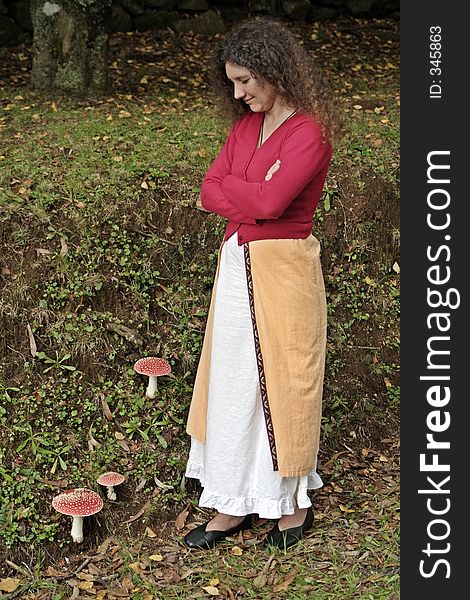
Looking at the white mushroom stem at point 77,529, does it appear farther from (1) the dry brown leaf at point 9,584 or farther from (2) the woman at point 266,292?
(2) the woman at point 266,292

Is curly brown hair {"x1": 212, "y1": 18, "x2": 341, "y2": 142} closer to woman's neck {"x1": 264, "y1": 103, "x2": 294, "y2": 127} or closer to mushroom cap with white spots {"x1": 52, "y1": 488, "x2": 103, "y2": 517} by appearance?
woman's neck {"x1": 264, "y1": 103, "x2": 294, "y2": 127}

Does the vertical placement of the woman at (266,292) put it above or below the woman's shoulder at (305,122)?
below

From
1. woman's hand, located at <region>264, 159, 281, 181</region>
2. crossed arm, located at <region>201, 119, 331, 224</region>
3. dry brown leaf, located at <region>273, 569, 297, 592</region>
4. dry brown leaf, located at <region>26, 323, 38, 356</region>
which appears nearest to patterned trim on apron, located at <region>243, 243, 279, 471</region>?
crossed arm, located at <region>201, 119, 331, 224</region>

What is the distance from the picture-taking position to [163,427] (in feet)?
16.2

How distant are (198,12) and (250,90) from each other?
25.8 ft

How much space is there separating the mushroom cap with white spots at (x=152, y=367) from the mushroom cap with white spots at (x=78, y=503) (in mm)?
813

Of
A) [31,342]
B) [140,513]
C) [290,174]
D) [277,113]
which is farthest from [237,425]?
[31,342]

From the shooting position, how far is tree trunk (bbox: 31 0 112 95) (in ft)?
24.9

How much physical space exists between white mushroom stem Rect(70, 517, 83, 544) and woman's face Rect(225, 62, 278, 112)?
2.21m

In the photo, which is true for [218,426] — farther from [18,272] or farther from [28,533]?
[18,272]

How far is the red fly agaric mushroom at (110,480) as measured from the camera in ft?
14.6

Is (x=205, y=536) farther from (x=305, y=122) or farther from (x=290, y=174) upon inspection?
(x=305, y=122)

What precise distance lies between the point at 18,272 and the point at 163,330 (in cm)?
97

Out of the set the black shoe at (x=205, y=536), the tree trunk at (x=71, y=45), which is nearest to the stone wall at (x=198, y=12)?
the tree trunk at (x=71, y=45)
